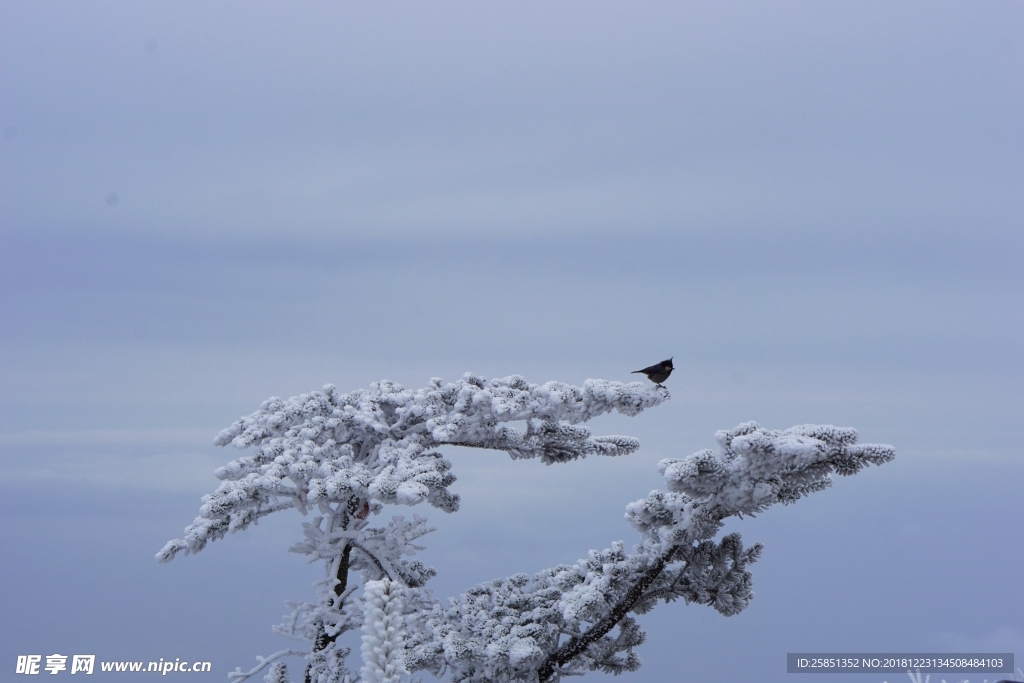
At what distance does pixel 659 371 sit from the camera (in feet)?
35.3

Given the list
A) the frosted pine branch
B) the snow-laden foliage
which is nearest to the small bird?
the frosted pine branch

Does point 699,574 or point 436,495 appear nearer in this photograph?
point 699,574

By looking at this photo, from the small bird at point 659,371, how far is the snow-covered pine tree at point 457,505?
5.2 inches

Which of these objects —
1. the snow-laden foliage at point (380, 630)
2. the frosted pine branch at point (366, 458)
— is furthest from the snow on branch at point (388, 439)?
the snow-laden foliage at point (380, 630)

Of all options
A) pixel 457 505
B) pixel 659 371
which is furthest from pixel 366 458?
pixel 659 371

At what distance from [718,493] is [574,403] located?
2511 millimetres

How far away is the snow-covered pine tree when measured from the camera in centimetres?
884

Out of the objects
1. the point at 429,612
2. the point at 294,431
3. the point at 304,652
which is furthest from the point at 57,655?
the point at 429,612

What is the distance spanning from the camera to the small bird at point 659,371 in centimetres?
1071

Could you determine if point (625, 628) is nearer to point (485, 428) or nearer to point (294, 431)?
point (485, 428)

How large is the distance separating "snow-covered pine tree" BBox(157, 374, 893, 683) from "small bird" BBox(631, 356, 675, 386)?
132mm

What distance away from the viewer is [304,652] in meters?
11.5

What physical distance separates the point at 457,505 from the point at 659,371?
12.2 ft

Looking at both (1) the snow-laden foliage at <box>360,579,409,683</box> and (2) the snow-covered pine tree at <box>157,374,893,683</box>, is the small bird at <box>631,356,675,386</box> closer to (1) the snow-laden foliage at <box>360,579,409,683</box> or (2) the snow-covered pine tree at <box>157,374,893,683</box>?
(2) the snow-covered pine tree at <box>157,374,893,683</box>
